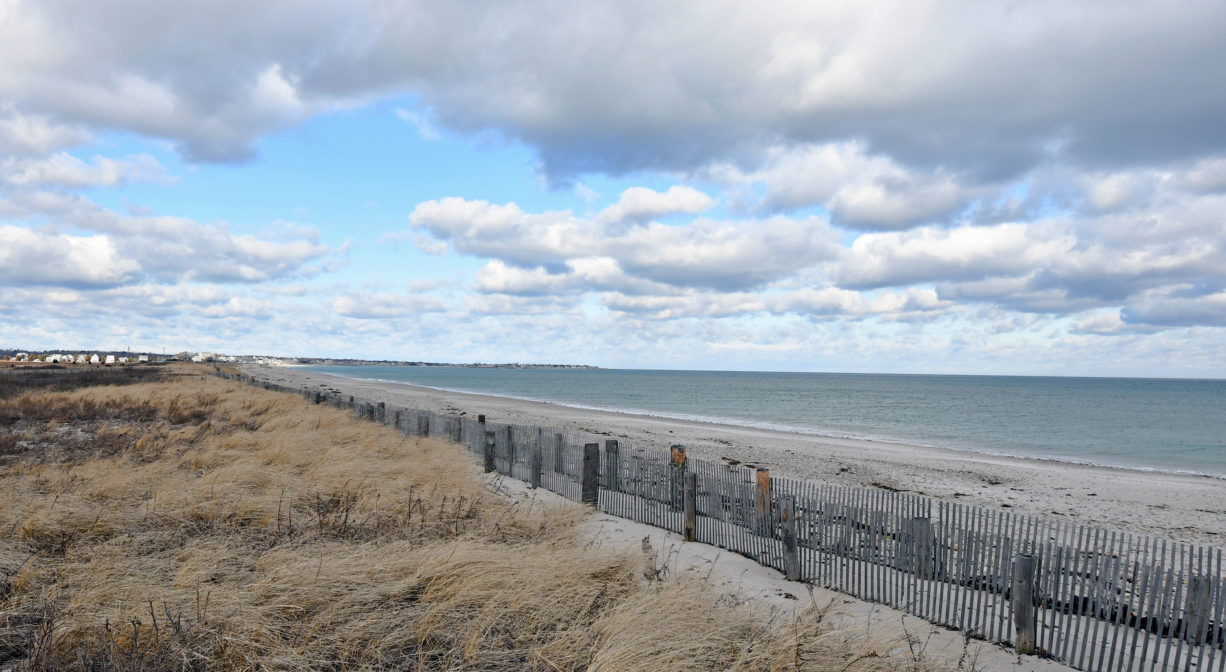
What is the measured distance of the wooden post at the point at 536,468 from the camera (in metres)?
13.4

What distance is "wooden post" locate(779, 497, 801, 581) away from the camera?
7.89 meters

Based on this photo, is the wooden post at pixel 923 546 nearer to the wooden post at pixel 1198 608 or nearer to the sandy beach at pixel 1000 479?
the wooden post at pixel 1198 608

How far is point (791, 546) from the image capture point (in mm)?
7910

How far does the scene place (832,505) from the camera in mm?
7910

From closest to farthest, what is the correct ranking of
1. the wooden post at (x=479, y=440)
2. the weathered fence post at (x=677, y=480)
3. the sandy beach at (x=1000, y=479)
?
the weathered fence post at (x=677, y=480), the sandy beach at (x=1000, y=479), the wooden post at (x=479, y=440)

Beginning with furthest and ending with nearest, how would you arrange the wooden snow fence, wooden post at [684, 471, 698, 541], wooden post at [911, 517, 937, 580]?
wooden post at [684, 471, 698, 541], wooden post at [911, 517, 937, 580], the wooden snow fence

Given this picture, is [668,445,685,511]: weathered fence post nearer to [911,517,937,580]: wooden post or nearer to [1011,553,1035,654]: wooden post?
[911,517,937,580]: wooden post

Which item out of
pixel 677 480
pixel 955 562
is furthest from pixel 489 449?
pixel 955 562

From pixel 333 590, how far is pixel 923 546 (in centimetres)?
583

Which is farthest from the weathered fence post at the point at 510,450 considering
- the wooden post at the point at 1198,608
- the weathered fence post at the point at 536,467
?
the wooden post at the point at 1198,608

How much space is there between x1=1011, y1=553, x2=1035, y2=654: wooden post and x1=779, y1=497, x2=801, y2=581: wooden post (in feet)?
7.79

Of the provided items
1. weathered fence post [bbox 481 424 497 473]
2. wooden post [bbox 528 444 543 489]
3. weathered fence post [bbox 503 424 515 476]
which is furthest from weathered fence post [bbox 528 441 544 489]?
weathered fence post [bbox 481 424 497 473]

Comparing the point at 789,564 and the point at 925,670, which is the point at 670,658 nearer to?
the point at 925,670

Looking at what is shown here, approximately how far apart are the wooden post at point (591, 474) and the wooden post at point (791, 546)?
4392 millimetres
